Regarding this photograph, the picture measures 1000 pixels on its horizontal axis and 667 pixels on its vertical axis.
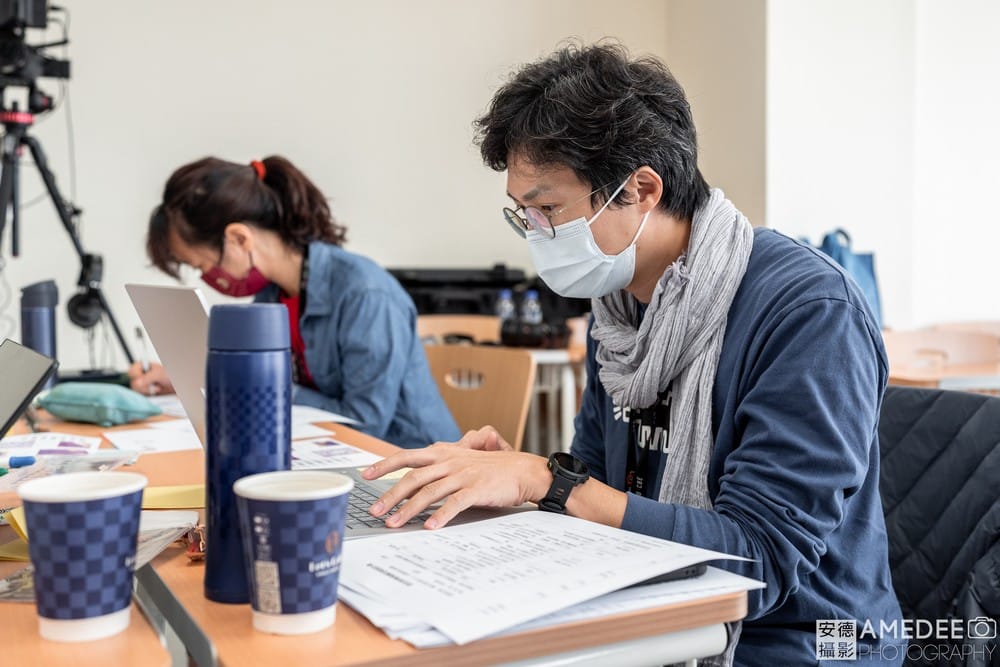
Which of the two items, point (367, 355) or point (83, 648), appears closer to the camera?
point (83, 648)

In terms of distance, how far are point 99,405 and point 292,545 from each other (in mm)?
1255

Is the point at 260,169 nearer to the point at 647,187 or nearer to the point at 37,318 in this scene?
the point at 37,318

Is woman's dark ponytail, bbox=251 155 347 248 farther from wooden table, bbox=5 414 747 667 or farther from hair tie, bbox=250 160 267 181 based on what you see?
wooden table, bbox=5 414 747 667

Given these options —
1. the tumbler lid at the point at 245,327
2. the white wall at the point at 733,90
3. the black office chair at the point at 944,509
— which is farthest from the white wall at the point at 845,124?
the tumbler lid at the point at 245,327

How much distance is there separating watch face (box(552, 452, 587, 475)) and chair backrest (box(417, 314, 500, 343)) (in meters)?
2.42

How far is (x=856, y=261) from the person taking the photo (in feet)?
13.4

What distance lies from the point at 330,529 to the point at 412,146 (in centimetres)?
444

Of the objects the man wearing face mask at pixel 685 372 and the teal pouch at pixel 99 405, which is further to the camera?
the teal pouch at pixel 99 405

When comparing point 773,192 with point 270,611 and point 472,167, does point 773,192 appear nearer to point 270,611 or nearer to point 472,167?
point 472,167

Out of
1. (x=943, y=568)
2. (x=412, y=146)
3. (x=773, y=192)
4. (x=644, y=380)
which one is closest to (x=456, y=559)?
(x=644, y=380)

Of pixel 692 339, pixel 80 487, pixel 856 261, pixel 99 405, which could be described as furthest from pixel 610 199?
pixel 856 261

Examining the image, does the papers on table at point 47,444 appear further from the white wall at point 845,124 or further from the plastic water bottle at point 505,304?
the white wall at point 845,124

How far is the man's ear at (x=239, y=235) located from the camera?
209cm

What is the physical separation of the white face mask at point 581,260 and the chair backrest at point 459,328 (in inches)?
83.4
